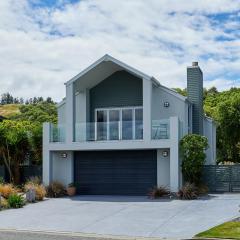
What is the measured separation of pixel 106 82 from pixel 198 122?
599 cm

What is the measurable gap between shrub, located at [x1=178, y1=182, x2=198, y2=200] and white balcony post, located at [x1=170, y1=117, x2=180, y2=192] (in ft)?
3.41

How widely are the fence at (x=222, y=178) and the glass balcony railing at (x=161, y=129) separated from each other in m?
2.87

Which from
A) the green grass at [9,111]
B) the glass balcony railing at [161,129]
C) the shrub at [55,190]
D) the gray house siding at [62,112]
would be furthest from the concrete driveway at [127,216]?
the green grass at [9,111]

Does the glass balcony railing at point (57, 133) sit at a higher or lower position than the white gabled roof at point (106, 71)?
lower

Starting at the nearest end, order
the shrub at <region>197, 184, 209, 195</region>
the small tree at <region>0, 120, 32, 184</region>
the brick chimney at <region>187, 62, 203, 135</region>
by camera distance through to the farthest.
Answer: the shrub at <region>197, 184, 209, 195</region>
the small tree at <region>0, 120, 32, 184</region>
the brick chimney at <region>187, 62, 203, 135</region>

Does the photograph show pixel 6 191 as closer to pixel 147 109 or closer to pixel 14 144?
pixel 14 144

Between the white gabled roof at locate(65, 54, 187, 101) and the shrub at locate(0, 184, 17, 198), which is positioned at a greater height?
the white gabled roof at locate(65, 54, 187, 101)

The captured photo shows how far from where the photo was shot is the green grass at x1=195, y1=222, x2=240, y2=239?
13602 mm

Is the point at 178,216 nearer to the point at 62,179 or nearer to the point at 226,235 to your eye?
the point at 226,235

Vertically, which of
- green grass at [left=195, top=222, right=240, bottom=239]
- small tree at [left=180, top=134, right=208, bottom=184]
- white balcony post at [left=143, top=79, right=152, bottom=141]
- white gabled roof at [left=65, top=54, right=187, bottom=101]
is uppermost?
white gabled roof at [left=65, top=54, right=187, bottom=101]

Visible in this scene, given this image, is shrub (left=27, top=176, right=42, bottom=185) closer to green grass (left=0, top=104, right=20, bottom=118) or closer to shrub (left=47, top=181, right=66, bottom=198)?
shrub (left=47, top=181, right=66, bottom=198)

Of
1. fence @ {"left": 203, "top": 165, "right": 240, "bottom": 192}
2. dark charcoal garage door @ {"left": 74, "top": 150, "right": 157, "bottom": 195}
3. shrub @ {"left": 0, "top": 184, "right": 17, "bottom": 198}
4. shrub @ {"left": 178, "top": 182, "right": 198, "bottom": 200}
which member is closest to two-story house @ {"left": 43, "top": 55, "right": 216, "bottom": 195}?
dark charcoal garage door @ {"left": 74, "top": 150, "right": 157, "bottom": 195}

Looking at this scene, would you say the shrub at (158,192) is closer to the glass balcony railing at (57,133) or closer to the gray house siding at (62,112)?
the glass balcony railing at (57,133)

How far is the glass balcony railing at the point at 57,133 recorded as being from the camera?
2764cm
